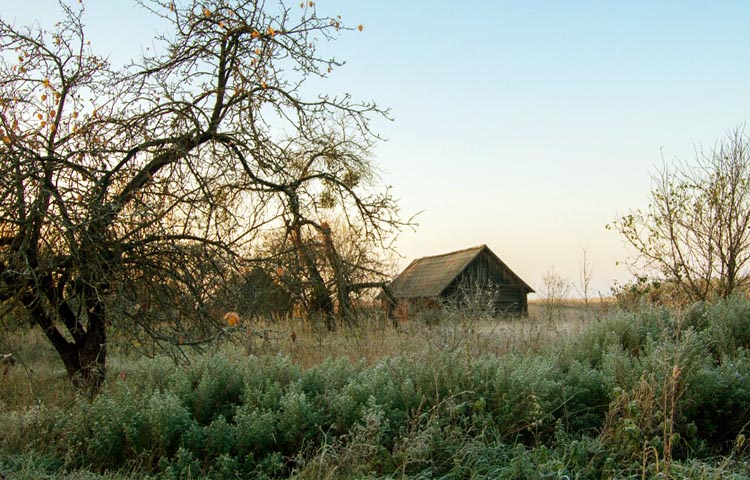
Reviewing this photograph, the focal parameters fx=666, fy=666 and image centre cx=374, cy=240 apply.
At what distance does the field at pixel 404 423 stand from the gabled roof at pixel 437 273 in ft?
43.5

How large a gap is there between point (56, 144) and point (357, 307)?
6.26 metres

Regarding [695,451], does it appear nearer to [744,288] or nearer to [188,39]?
[188,39]

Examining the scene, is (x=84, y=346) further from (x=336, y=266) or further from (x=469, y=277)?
(x=469, y=277)

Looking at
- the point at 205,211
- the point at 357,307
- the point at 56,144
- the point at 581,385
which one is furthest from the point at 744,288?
the point at 56,144

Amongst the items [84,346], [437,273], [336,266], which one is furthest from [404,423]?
[437,273]

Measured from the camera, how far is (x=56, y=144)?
6.55 m

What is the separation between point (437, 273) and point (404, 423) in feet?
53.5

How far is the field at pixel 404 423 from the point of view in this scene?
427 cm

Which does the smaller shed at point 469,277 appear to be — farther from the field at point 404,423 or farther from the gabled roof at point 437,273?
the field at point 404,423

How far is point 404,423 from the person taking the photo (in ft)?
16.5

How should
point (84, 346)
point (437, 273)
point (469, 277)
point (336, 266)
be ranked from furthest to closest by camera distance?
point (437, 273), point (469, 277), point (336, 266), point (84, 346)

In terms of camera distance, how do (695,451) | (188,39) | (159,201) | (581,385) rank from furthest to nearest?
(188,39) < (159,201) < (581,385) < (695,451)

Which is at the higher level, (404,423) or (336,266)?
(336,266)

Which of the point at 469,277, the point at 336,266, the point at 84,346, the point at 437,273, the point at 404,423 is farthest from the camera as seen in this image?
the point at 437,273
